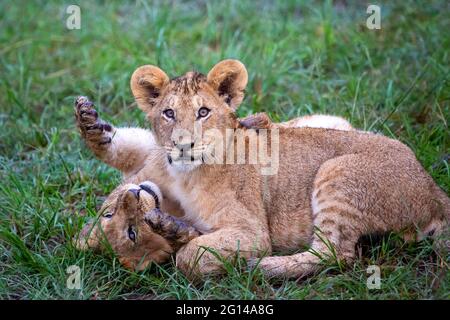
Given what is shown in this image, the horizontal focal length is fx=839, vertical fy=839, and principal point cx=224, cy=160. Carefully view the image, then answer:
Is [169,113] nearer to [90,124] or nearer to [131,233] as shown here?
[131,233]

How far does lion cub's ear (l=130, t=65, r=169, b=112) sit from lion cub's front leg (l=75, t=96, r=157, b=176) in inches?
22.1

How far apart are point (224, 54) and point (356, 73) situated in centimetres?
141

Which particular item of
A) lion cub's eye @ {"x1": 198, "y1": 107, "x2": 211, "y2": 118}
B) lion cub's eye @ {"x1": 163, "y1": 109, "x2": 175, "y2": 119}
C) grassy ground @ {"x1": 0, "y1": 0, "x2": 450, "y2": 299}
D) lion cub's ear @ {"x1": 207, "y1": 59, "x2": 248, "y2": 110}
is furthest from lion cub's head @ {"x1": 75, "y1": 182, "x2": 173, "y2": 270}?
lion cub's ear @ {"x1": 207, "y1": 59, "x2": 248, "y2": 110}

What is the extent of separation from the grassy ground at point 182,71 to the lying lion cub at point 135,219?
0.44 feet

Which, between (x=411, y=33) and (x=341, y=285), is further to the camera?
(x=411, y=33)

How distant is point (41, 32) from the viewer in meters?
10.3

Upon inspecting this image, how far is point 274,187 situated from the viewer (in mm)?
6242

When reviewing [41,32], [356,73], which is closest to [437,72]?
[356,73]

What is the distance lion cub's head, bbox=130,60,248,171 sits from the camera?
5695 millimetres

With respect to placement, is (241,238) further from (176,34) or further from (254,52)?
(176,34)

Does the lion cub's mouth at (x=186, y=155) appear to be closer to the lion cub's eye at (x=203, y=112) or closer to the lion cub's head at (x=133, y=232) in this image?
the lion cub's eye at (x=203, y=112)

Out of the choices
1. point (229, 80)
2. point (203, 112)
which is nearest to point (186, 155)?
point (203, 112)

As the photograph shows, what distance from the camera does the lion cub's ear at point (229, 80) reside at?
5.99 meters

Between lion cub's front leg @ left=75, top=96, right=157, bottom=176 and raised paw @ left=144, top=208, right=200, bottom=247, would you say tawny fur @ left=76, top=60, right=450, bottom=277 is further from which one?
lion cub's front leg @ left=75, top=96, right=157, bottom=176
